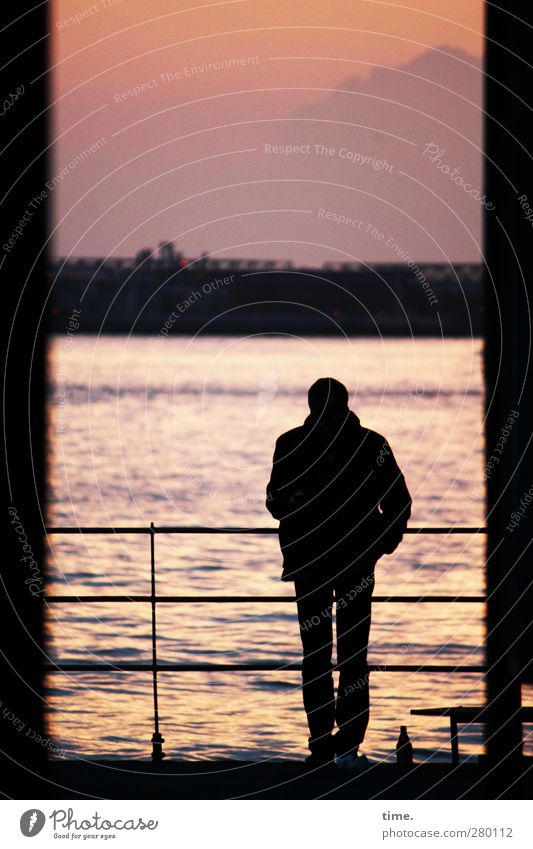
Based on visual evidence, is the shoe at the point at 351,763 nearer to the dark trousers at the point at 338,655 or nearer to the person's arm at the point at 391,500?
the dark trousers at the point at 338,655

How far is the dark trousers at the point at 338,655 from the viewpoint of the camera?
4848 millimetres

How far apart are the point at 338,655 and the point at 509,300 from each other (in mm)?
1471

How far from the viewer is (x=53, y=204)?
11.0ft

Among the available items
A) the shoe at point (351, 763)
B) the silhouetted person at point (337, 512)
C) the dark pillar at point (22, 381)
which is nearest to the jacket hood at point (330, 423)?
the silhouetted person at point (337, 512)

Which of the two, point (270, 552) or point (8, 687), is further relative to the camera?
point (270, 552)

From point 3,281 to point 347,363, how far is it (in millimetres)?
102775

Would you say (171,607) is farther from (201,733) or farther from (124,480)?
(124,480)

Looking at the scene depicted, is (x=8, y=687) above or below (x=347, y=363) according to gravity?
below

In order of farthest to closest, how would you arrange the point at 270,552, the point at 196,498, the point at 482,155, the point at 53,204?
the point at 196,498 < the point at 270,552 < the point at 482,155 < the point at 53,204

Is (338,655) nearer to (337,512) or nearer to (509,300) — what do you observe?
(337,512)

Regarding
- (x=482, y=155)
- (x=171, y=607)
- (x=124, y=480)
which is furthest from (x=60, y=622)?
(x=124, y=480)

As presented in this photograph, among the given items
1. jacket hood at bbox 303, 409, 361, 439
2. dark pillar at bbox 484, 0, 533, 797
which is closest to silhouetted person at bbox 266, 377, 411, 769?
jacket hood at bbox 303, 409, 361, 439
